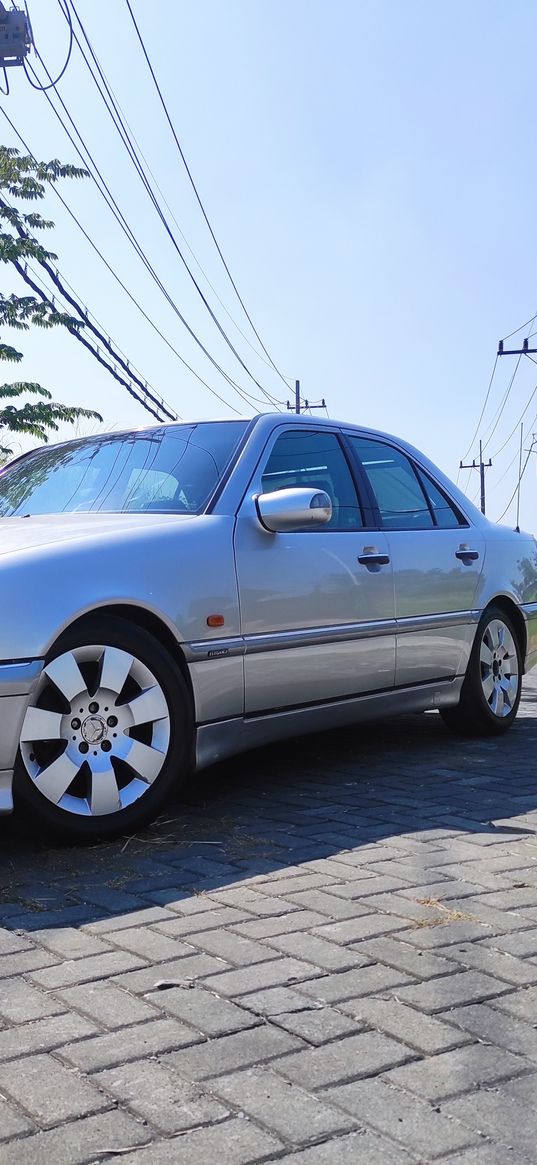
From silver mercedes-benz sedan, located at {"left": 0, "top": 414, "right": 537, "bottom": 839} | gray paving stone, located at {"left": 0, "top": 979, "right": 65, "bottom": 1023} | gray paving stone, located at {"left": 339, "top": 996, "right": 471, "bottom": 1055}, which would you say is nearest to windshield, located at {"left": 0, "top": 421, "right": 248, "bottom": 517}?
silver mercedes-benz sedan, located at {"left": 0, "top": 414, "right": 537, "bottom": 839}

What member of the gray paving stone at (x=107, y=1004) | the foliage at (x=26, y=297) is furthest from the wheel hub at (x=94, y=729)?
the foliage at (x=26, y=297)

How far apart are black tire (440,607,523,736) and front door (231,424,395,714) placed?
2.87ft

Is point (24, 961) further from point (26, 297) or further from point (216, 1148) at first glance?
point (26, 297)

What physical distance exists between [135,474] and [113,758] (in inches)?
54.3

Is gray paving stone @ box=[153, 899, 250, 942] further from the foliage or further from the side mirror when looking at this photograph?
the foliage

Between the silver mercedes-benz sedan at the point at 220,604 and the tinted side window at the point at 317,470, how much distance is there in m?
0.01

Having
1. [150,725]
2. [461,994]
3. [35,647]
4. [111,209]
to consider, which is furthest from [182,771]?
[111,209]

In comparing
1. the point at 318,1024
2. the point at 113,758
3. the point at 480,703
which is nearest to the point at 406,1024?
the point at 318,1024

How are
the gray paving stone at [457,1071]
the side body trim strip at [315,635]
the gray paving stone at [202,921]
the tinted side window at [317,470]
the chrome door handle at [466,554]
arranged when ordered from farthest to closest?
the chrome door handle at [466,554] → the tinted side window at [317,470] → the side body trim strip at [315,635] → the gray paving stone at [202,921] → the gray paving stone at [457,1071]

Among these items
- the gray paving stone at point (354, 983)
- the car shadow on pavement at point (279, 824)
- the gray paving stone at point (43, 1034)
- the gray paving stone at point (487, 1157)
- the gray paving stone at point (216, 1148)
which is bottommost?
the gray paving stone at point (487, 1157)

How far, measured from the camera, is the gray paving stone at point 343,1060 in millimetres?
2008

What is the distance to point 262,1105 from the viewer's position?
75.1 inches

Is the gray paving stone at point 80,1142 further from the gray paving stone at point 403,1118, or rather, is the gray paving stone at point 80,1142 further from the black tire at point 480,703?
the black tire at point 480,703

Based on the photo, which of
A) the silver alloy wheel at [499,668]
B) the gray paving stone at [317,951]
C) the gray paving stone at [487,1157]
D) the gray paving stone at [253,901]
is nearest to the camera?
the gray paving stone at [487,1157]
